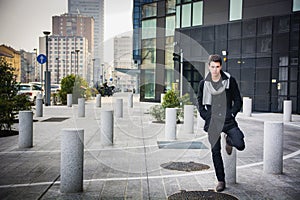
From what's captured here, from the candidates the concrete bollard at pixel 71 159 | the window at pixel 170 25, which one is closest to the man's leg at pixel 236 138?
the concrete bollard at pixel 71 159

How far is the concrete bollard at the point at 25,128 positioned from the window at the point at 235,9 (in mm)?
22075

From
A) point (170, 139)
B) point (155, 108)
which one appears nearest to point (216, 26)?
point (155, 108)

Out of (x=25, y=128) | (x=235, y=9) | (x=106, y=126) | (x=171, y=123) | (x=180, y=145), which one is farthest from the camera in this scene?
(x=235, y=9)

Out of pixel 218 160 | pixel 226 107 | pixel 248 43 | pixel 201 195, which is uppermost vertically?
pixel 248 43

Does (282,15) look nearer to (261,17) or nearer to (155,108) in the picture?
(261,17)

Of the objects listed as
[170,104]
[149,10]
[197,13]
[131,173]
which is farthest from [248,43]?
[131,173]

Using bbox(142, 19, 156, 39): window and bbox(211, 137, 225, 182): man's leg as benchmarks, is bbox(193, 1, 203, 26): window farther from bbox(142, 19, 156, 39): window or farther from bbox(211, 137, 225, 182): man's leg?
bbox(211, 137, 225, 182): man's leg

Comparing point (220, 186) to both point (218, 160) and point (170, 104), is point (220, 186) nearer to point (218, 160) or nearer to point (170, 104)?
point (218, 160)

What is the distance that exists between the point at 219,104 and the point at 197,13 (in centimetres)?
2815

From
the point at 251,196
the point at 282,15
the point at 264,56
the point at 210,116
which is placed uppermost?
the point at 282,15

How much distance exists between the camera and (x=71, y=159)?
5.71 m

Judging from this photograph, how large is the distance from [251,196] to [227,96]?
1635mm

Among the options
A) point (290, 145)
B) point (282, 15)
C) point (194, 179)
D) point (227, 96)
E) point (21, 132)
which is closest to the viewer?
point (227, 96)

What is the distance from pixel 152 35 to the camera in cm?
3875
